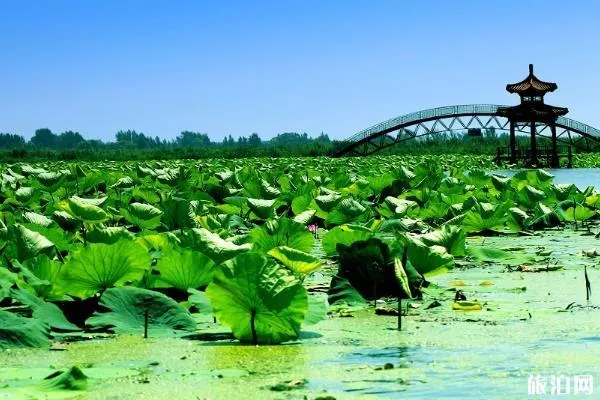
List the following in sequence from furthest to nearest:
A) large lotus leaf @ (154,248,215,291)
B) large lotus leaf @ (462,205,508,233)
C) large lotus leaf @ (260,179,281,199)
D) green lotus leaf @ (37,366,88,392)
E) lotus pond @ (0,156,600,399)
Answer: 1. large lotus leaf @ (260,179,281,199)
2. large lotus leaf @ (462,205,508,233)
3. large lotus leaf @ (154,248,215,291)
4. lotus pond @ (0,156,600,399)
5. green lotus leaf @ (37,366,88,392)

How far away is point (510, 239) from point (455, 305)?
7.59ft

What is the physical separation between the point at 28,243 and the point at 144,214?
1397 millimetres

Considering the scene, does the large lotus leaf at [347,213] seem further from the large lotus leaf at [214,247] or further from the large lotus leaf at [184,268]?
the large lotus leaf at [184,268]

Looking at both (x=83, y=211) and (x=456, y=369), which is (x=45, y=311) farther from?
(x=83, y=211)

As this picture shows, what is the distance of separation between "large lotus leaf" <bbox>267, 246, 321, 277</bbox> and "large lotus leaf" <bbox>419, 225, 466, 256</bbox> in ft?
2.71

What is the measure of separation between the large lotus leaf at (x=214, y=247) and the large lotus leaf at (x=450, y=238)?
949 millimetres

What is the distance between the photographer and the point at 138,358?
2092 mm

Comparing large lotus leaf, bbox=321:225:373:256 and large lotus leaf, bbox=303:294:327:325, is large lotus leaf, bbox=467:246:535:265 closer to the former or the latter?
large lotus leaf, bbox=321:225:373:256

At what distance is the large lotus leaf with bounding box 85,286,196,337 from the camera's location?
7.58 ft

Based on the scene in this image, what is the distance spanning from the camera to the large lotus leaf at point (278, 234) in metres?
3.17

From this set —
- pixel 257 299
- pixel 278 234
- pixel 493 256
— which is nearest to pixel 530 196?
pixel 493 256

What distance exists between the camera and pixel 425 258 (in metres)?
2.95

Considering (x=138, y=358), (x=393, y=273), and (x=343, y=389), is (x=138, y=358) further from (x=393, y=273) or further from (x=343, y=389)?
(x=393, y=273)

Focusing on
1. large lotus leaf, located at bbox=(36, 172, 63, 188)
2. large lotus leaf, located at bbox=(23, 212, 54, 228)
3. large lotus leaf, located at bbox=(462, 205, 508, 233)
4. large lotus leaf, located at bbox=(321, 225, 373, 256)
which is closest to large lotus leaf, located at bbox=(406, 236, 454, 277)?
large lotus leaf, located at bbox=(321, 225, 373, 256)
